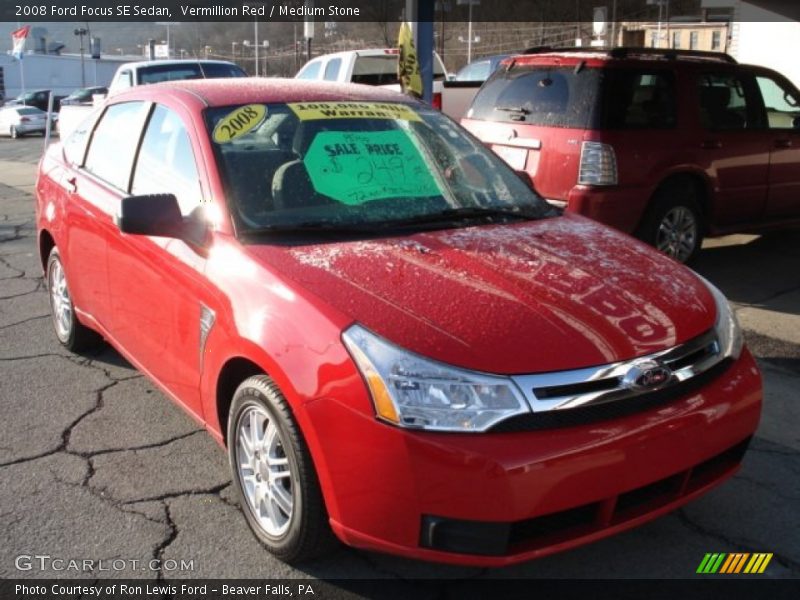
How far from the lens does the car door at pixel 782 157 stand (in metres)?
7.35

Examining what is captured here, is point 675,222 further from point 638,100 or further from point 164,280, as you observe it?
point 164,280

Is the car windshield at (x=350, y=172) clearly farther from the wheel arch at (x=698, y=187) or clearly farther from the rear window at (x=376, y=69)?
the rear window at (x=376, y=69)

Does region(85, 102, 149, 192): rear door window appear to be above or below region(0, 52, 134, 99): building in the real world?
below

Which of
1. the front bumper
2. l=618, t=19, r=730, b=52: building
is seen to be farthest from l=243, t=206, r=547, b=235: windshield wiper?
l=618, t=19, r=730, b=52: building

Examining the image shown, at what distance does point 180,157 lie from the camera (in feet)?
11.6

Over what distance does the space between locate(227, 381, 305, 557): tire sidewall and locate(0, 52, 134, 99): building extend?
217 feet

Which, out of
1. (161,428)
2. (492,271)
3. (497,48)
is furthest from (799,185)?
(497,48)

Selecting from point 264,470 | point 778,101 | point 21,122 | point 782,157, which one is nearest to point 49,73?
point 21,122

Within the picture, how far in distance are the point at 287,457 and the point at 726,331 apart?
64.4 inches

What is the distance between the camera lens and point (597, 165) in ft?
20.4

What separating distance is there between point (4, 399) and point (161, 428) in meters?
1.01

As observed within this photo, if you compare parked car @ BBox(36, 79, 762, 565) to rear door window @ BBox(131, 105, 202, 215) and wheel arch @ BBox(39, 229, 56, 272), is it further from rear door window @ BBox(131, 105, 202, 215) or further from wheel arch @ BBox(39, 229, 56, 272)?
wheel arch @ BBox(39, 229, 56, 272)

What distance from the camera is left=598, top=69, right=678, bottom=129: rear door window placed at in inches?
249

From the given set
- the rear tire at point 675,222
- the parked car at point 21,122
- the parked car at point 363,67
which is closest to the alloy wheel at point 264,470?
the rear tire at point 675,222
